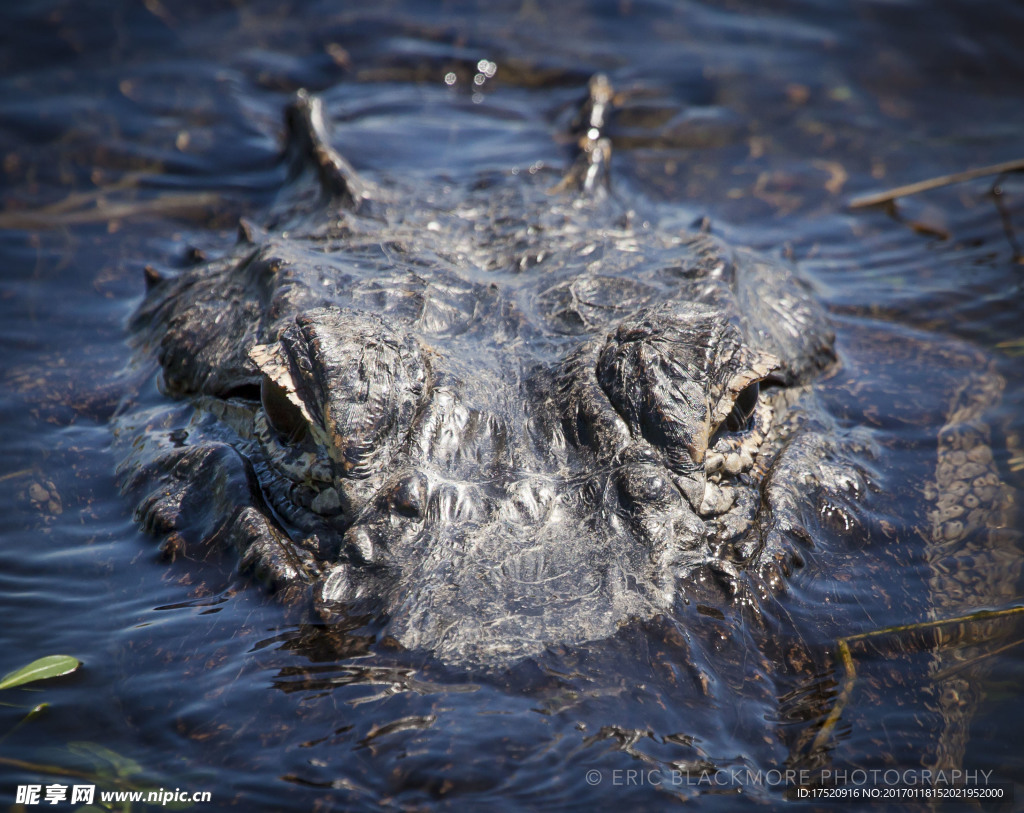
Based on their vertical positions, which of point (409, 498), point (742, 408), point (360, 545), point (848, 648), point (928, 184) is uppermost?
point (928, 184)

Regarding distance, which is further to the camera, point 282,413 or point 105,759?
point 282,413

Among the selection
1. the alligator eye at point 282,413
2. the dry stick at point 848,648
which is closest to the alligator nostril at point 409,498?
the alligator eye at point 282,413

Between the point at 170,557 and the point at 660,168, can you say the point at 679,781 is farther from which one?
the point at 660,168

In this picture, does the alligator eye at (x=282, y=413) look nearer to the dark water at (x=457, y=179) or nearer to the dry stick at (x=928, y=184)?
the dark water at (x=457, y=179)

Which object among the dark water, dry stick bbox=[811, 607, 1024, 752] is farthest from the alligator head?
dry stick bbox=[811, 607, 1024, 752]

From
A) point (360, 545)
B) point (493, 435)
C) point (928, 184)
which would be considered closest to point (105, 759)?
point (360, 545)

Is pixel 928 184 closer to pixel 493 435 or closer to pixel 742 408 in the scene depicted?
pixel 742 408

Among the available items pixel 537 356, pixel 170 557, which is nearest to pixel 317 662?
pixel 170 557
